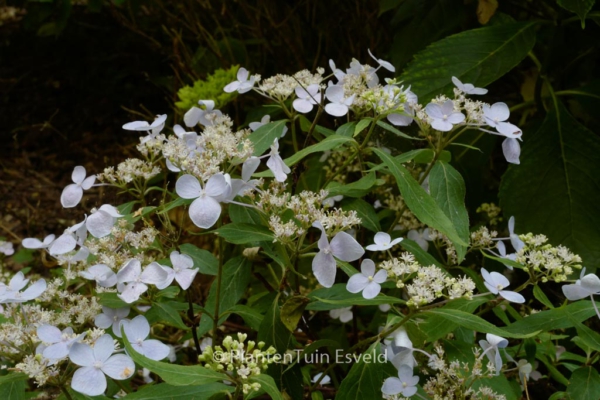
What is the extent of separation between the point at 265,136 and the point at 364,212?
19cm

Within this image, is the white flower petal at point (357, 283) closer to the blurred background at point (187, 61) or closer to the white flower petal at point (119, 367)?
the white flower petal at point (119, 367)

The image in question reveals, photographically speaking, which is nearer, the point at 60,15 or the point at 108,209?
the point at 108,209

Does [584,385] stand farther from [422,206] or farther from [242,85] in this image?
[242,85]

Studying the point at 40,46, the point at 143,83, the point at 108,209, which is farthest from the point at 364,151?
the point at 40,46

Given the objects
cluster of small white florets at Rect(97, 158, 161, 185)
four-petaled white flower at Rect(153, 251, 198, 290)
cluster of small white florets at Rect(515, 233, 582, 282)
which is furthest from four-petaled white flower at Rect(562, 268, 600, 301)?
cluster of small white florets at Rect(97, 158, 161, 185)

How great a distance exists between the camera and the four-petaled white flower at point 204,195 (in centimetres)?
70

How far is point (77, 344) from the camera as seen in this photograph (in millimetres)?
674

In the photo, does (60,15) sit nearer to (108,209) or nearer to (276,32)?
(276,32)

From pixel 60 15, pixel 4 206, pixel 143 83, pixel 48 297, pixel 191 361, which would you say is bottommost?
pixel 4 206

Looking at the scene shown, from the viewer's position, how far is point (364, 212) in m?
0.95

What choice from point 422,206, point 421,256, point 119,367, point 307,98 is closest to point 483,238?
→ point 421,256

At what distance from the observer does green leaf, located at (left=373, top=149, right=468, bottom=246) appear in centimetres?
73

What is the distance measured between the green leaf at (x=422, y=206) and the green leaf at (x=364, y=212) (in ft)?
0.56

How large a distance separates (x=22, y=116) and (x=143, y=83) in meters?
0.58
